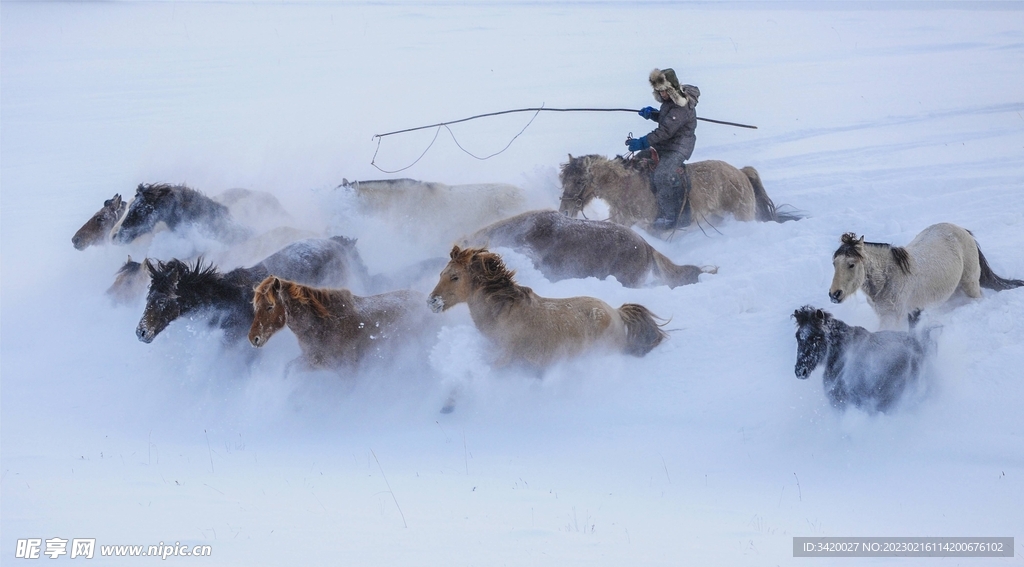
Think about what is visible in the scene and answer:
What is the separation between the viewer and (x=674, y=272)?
8.47 meters

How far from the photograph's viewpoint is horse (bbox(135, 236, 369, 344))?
7.37m

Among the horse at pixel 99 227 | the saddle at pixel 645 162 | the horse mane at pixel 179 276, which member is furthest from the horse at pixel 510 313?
the horse at pixel 99 227

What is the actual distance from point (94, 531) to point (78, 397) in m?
2.61

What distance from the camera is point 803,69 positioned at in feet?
62.1

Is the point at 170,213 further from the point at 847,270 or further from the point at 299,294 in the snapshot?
the point at 847,270

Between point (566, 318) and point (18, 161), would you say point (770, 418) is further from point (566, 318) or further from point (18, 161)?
point (18, 161)

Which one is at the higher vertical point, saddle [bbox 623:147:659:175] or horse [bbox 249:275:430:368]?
saddle [bbox 623:147:659:175]

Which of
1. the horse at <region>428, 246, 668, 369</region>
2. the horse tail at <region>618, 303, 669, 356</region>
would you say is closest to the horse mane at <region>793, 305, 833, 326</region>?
the horse tail at <region>618, 303, 669, 356</region>

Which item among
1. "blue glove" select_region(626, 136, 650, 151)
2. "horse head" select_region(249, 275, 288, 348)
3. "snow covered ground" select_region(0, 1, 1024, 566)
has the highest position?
"blue glove" select_region(626, 136, 650, 151)

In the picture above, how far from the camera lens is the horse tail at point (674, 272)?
838 cm

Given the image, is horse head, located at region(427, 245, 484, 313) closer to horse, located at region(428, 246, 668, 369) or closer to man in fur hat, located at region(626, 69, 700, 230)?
horse, located at region(428, 246, 668, 369)

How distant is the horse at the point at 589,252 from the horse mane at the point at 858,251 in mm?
1861

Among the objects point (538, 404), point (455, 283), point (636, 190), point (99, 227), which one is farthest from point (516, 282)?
point (99, 227)

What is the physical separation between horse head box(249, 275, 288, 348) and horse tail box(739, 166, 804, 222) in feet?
19.3
